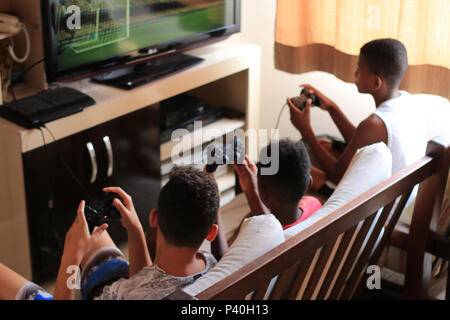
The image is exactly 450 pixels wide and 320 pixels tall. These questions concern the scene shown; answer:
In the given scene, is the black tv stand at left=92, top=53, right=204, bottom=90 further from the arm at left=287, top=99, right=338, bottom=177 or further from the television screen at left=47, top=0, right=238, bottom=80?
the arm at left=287, top=99, right=338, bottom=177

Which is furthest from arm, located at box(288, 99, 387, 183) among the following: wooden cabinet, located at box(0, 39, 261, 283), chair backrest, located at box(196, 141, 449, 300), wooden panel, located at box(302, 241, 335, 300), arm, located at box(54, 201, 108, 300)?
arm, located at box(54, 201, 108, 300)

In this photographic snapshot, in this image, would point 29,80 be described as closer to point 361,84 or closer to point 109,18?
point 109,18

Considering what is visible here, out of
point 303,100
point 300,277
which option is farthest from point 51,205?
point 300,277

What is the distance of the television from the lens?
2441 mm

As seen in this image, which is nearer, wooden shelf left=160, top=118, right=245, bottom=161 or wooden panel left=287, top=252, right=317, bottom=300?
wooden panel left=287, top=252, right=317, bottom=300

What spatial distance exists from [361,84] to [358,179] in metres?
0.73

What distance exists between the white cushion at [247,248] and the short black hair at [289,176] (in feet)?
1.23

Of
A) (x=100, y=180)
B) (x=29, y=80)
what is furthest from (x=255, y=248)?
(x=29, y=80)

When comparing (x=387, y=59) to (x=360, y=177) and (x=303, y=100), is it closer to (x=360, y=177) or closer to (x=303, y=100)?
(x=303, y=100)

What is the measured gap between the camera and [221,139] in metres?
3.19

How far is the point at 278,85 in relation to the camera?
3393 mm

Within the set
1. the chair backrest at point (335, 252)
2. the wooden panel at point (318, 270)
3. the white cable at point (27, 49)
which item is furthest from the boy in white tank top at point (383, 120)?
the white cable at point (27, 49)

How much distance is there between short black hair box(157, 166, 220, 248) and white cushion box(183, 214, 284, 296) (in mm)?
103

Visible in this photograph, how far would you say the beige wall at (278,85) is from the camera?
308cm
